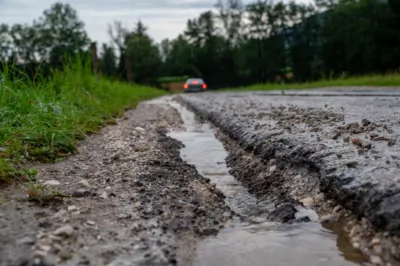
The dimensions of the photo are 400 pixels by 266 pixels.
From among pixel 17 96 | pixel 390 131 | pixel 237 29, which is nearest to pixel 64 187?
pixel 17 96

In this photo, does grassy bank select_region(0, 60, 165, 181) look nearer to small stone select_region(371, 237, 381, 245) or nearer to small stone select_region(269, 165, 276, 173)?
small stone select_region(269, 165, 276, 173)

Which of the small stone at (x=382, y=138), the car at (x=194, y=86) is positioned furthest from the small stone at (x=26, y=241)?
the car at (x=194, y=86)

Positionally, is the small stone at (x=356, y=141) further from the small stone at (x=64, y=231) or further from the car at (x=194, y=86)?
the car at (x=194, y=86)

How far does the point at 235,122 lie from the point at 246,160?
5.98 feet

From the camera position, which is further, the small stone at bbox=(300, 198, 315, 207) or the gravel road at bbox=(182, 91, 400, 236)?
the small stone at bbox=(300, 198, 315, 207)

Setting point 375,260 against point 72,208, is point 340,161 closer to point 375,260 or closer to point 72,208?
point 375,260

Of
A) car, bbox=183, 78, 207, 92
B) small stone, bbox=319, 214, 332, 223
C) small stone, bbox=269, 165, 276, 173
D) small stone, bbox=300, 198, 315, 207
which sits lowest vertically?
small stone, bbox=319, 214, 332, 223

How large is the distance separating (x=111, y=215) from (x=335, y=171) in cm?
122

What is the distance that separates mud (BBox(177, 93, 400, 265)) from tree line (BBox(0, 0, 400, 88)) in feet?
123

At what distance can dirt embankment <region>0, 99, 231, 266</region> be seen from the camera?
160 cm

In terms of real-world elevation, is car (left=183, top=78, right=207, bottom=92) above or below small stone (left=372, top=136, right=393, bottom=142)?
above

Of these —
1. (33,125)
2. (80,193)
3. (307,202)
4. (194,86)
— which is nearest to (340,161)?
(307,202)

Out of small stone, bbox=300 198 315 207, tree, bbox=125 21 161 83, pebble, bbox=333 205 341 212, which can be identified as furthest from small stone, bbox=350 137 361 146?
tree, bbox=125 21 161 83

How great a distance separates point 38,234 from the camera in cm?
171
